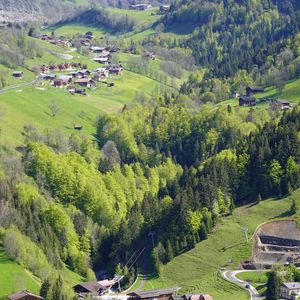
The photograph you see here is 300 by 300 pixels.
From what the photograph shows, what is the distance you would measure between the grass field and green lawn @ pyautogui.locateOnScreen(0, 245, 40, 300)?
16242 millimetres

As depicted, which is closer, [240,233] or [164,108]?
[240,233]

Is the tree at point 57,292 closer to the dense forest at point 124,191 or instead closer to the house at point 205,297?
the dense forest at point 124,191

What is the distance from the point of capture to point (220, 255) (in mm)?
113812

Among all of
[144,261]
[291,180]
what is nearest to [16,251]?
[144,261]

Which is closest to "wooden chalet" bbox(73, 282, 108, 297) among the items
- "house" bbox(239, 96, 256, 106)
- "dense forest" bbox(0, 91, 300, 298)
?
"dense forest" bbox(0, 91, 300, 298)

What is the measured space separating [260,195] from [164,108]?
74.2 metres

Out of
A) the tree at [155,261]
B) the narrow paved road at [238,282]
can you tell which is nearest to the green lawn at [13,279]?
the tree at [155,261]

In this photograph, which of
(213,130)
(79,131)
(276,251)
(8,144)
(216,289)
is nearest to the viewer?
(216,289)

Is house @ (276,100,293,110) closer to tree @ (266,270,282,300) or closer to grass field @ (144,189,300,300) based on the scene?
grass field @ (144,189,300,300)

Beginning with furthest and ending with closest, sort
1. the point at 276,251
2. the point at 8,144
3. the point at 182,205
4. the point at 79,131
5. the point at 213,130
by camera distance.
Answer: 1. the point at 79,131
2. the point at 213,130
3. the point at 8,144
4. the point at 182,205
5. the point at 276,251

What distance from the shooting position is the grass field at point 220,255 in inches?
4149

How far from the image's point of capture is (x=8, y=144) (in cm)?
15912

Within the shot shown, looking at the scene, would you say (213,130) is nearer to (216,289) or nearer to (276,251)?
(276,251)

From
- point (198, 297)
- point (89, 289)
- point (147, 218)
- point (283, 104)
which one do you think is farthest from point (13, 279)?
point (283, 104)
